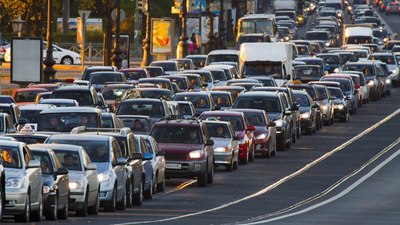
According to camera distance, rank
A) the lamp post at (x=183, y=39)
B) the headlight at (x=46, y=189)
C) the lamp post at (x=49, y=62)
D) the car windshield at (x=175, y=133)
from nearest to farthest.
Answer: the headlight at (x=46, y=189), the car windshield at (x=175, y=133), the lamp post at (x=49, y=62), the lamp post at (x=183, y=39)

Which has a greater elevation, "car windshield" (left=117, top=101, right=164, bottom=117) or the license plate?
"car windshield" (left=117, top=101, right=164, bottom=117)

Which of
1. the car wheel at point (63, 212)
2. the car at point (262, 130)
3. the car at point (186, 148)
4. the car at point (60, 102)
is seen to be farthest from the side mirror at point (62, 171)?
the car at point (262, 130)

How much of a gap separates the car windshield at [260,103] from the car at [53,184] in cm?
2460

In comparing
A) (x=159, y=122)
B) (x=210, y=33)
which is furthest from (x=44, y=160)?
(x=210, y=33)

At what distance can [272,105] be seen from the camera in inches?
2147

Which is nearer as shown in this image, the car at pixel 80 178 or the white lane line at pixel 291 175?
the car at pixel 80 178

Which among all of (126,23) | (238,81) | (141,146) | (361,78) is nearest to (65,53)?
(126,23)

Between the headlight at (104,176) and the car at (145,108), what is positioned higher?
the headlight at (104,176)

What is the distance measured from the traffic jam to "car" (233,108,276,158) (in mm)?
41

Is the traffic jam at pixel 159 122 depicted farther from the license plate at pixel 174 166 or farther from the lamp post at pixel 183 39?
the lamp post at pixel 183 39

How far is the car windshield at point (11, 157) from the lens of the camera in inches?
1083

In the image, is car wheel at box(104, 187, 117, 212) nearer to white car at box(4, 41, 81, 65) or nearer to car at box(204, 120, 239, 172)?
car at box(204, 120, 239, 172)

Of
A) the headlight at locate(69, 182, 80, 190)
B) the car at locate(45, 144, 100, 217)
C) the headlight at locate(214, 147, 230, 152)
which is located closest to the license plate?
the headlight at locate(214, 147, 230, 152)

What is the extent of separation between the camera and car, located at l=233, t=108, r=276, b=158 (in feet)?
164
